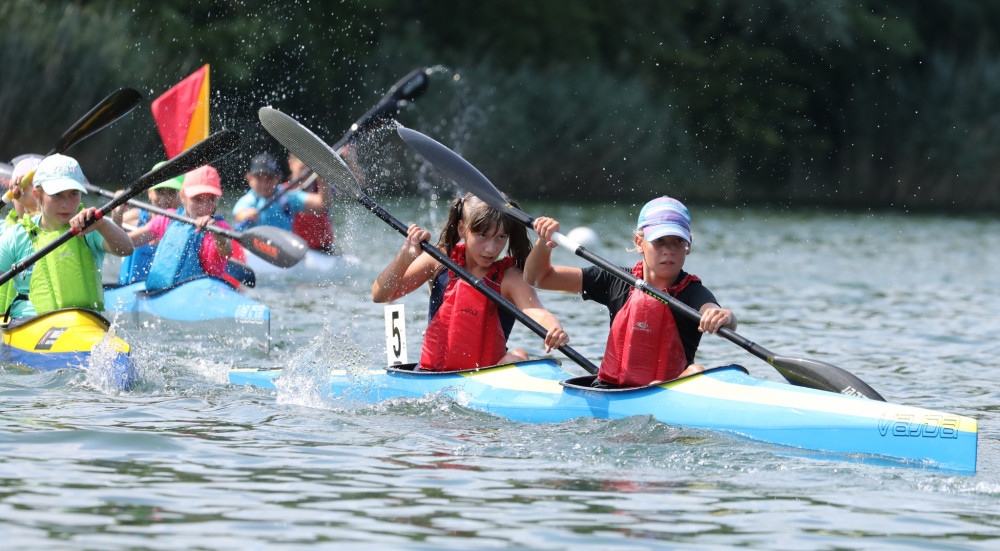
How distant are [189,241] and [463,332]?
12.0 feet

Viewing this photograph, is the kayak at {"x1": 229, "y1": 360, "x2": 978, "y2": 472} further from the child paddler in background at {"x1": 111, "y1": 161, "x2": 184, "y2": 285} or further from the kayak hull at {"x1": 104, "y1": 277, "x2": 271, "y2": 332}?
the child paddler in background at {"x1": 111, "y1": 161, "x2": 184, "y2": 285}

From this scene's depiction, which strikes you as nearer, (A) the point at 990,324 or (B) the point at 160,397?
(B) the point at 160,397

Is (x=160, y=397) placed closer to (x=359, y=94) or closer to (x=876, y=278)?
(x=876, y=278)

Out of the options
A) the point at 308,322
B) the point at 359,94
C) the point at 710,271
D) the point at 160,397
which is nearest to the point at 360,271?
the point at 308,322

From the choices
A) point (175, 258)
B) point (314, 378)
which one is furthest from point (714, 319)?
point (175, 258)

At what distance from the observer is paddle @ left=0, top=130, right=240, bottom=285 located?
702 centimetres

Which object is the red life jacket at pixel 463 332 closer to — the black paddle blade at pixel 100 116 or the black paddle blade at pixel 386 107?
the black paddle blade at pixel 100 116

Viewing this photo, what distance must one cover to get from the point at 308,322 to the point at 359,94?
1962 centimetres

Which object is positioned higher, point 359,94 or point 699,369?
point 359,94

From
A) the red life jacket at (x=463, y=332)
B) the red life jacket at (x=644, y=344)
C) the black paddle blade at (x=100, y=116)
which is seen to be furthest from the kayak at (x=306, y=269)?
the red life jacket at (x=644, y=344)

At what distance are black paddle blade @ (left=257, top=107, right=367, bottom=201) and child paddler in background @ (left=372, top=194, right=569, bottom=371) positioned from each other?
3.13 ft

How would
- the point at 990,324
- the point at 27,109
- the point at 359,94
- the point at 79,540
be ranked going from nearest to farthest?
the point at 79,540 → the point at 990,324 → the point at 27,109 → the point at 359,94

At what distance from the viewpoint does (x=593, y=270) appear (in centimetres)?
635

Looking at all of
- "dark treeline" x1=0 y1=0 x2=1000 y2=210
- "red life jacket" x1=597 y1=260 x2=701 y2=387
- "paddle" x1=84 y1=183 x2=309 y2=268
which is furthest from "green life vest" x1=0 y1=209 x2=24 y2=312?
"dark treeline" x1=0 y1=0 x2=1000 y2=210
